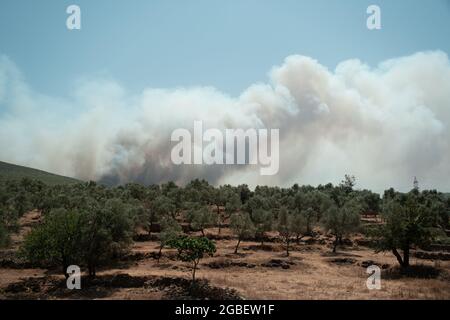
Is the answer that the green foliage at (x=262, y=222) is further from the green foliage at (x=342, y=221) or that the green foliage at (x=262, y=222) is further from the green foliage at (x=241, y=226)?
the green foliage at (x=342, y=221)

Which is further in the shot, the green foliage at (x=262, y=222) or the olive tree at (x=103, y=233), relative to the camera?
the green foliage at (x=262, y=222)

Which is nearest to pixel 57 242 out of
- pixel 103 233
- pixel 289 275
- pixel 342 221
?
pixel 103 233

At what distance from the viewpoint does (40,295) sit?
47281 mm

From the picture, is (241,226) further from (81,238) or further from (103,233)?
(81,238)

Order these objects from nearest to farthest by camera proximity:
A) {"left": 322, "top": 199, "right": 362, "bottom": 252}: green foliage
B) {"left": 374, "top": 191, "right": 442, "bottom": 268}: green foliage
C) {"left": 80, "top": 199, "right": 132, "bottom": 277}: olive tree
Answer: {"left": 374, "top": 191, "right": 442, "bottom": 268}: green foliage < {"left": 80, "top": 199, "right": 132, "bottom": 277}: olive tree < {"left": 322, "top": 199, "right": 362, "bottom": 252}: green foliage

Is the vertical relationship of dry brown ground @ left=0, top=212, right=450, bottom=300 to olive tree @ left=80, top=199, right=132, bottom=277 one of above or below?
below

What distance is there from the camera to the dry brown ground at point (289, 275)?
135 feet

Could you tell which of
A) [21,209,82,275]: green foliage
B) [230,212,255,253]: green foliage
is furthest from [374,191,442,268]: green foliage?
[21,209,82,275]: green foliage

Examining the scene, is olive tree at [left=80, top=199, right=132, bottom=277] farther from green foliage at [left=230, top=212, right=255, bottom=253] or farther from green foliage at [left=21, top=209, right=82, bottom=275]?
green foliage at [left=230, top=212, right=255, bottom=253]

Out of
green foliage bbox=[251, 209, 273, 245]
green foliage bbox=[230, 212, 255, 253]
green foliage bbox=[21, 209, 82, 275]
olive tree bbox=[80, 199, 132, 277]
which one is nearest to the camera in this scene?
green foliage bbox=[21, 209, 82, 275]

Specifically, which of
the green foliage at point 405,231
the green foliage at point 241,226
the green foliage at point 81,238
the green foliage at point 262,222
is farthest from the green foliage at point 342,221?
the green foliage at point 81,238

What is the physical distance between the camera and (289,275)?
2142 inches

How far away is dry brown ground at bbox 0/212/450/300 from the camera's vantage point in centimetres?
4112
